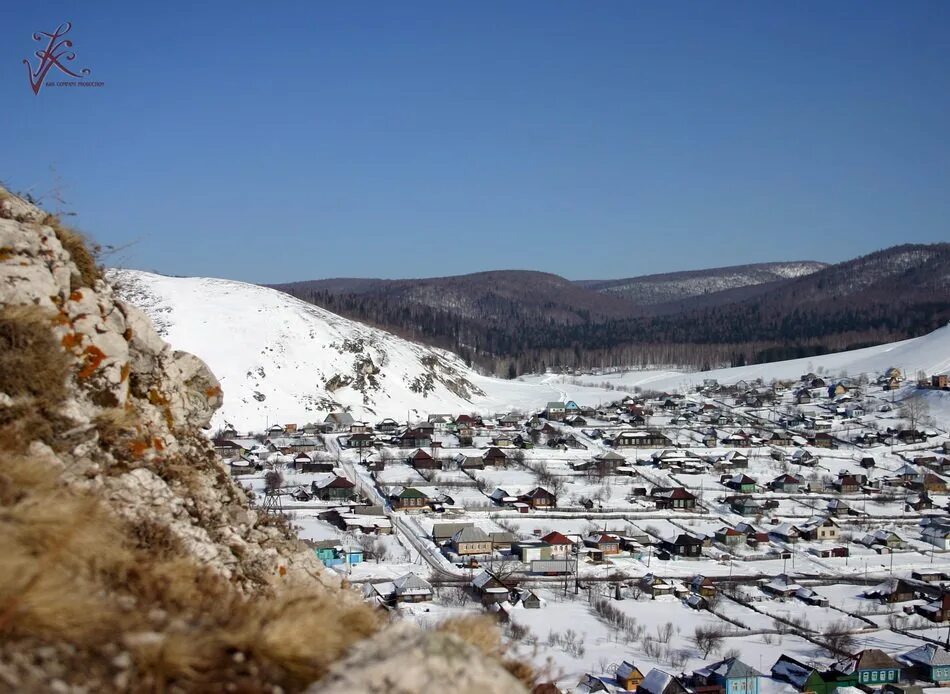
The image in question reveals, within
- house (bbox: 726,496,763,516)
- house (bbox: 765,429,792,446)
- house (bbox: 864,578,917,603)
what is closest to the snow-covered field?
house (bbox: 765,429,792,446)

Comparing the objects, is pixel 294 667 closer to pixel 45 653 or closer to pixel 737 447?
pixel 45 653

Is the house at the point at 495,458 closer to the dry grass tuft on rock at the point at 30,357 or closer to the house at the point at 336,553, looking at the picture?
the house at the point at 336,553

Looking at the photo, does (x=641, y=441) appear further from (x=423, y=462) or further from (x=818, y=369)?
(x=818, y=369)

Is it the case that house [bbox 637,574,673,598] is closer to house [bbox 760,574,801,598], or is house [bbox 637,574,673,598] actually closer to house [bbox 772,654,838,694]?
house [bbox 760,574,801,598]

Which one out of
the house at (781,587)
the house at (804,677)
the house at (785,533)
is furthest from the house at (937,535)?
the house at (804,677)

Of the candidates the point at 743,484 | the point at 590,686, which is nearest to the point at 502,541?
the point at 590,686
